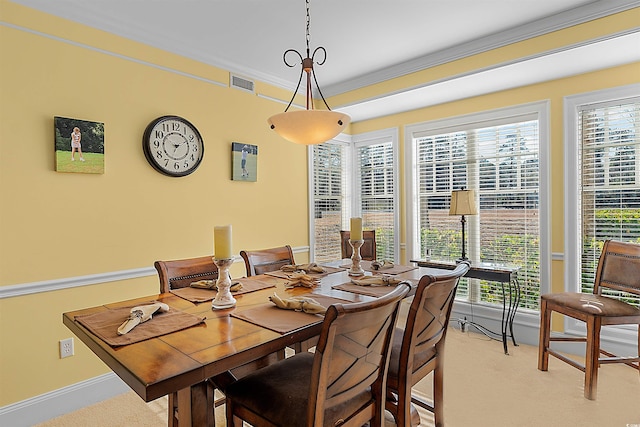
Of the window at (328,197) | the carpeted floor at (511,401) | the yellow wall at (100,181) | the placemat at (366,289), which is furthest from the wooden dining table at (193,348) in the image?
the window at (328,197)

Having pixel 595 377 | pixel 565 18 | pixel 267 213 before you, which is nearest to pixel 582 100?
pixel 565 18

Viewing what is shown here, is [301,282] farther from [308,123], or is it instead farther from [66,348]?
[66,348]

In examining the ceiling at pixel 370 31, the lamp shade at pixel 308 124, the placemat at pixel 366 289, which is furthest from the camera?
the ceiling at pixel 370 31

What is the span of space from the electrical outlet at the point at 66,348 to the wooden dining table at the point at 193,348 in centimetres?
110

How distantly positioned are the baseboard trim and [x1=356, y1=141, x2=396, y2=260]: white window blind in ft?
10.3

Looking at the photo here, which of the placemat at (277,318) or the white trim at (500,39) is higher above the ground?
the white trim at (500,39)

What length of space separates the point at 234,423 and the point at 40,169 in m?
2.01

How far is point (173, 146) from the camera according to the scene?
2.94 metres

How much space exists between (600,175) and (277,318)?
3176 millimetres

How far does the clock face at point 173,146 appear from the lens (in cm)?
280

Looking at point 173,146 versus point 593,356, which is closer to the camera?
point 593,356

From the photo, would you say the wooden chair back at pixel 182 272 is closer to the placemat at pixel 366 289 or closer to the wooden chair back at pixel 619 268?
the placemat at pixel 366 289

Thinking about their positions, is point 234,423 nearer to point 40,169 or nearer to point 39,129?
point 40,169

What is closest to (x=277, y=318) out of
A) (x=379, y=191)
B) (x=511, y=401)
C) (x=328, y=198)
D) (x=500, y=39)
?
(x=511, y=401)
